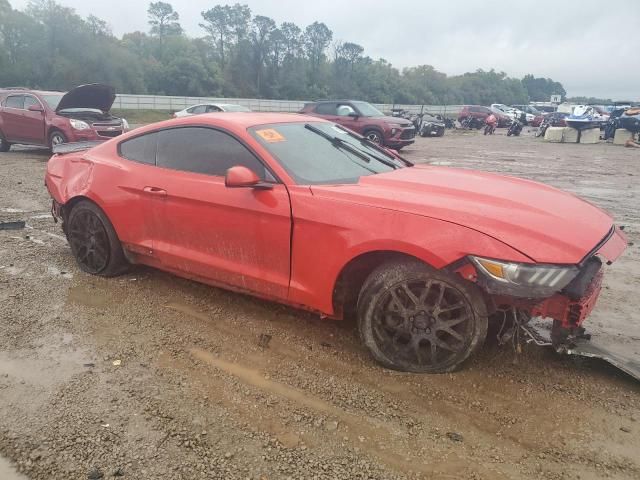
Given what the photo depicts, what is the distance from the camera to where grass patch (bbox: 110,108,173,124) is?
32750 mm

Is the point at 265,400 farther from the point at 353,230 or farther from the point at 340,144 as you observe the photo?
the point at 340,144

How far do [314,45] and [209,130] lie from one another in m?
89.3

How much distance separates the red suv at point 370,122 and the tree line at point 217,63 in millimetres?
37462

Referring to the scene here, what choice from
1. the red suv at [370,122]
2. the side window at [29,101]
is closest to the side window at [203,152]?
the side window at [29,101]

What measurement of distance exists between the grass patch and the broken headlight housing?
1279 inches

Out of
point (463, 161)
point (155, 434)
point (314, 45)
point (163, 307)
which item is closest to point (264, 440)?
point (155, 434)

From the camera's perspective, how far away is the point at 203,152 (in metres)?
3.71

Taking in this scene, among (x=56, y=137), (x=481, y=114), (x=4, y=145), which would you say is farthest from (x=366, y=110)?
(x=481, y=114)

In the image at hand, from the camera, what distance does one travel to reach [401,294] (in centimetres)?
290

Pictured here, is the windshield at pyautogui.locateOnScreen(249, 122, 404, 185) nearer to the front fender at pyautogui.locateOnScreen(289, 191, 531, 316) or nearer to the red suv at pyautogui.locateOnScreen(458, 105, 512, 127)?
the front fender at pyautogui.locateOnScreen(289, 191, 531, 316)

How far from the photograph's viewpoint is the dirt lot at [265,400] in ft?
7.50

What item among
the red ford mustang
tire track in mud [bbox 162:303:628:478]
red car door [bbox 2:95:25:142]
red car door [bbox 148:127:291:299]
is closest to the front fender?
the red ford mustang

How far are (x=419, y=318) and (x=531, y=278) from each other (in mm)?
643

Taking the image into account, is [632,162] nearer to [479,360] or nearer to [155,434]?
[479,360]
